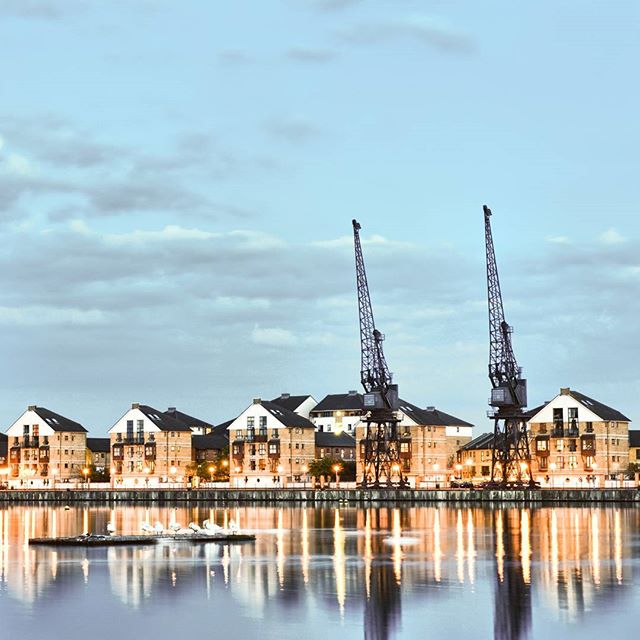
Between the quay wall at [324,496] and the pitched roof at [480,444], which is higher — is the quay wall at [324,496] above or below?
below

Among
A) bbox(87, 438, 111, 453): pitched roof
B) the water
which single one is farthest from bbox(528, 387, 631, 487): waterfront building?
bbox(87, 438, 111, 453): pitched roof

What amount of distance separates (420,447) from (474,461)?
1632 centimetres

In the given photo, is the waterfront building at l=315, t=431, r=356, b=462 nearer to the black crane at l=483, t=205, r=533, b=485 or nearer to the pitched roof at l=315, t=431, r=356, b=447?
the pitched roof at l=315, t=431, r=356, b=447

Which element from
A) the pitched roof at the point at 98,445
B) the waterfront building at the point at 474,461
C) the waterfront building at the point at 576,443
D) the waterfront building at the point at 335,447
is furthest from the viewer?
the pitched roof at the point at 98,445

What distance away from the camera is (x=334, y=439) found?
17212 cm

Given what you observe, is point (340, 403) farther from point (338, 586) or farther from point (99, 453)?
point (338, 586)

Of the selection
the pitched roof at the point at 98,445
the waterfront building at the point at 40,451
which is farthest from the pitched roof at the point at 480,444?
the pitched roof at the point at 98,445

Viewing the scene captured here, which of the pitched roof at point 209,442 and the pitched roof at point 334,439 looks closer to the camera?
the pitched roof at point 334,439

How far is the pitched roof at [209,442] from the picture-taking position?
174 m

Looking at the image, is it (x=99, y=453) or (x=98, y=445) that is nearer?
(x=99, y=453)

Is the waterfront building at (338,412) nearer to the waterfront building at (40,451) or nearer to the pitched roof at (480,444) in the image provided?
the pitched roof at (480,444)

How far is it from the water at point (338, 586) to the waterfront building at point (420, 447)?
7444 cm

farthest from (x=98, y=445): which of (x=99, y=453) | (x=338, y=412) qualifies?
(x=338, y=412)

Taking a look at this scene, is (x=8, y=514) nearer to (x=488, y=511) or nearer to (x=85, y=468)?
(x=488, y=511)
